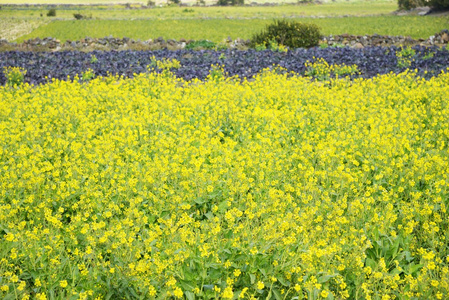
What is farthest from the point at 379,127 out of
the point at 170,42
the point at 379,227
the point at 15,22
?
the point at 15,22

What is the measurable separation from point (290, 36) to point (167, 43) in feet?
20.7

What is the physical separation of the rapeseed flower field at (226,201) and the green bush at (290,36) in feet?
30.8

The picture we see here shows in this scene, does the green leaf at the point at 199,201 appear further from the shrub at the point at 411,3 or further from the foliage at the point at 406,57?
the shrub at the point at 411,3

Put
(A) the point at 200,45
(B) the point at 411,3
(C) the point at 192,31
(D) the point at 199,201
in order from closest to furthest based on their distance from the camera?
1. (D) the point at 199,201
2. (A) the point at 200,45
3. (C) the point at 192,31
4. (B) the point at 411,3

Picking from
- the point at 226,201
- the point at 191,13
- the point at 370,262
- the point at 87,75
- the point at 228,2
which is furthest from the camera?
the point at 228,2

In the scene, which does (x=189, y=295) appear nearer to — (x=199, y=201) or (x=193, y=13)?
(x=199, y=201)

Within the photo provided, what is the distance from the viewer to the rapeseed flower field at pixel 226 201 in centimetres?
366

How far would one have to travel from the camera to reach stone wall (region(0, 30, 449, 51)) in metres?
20.1

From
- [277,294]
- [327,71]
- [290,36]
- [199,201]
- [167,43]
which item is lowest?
[277,294]

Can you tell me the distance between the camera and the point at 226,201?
481 cm

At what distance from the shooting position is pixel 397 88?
10.2 metres

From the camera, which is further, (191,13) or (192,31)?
(191,13)

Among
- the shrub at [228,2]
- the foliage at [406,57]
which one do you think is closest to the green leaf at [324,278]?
the foliage at [406,57]

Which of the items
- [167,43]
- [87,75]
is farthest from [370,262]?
[167,43]
